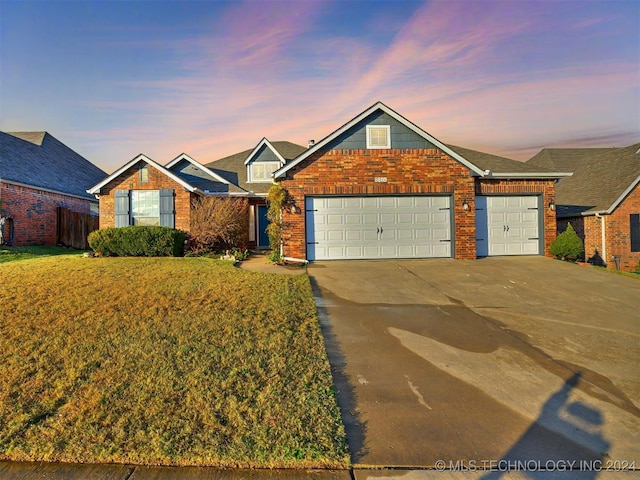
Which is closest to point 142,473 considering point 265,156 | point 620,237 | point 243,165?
point 620,237

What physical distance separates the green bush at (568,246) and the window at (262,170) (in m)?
13.6

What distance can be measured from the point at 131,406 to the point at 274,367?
1.41 metres

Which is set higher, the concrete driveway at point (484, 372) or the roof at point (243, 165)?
the roof at point (243, 165)

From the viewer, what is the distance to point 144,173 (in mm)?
13953

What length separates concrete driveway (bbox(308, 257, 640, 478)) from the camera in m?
2.68

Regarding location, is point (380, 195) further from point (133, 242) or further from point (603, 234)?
point (603, 234)

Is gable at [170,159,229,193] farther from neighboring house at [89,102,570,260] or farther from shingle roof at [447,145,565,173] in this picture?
shingle roof at [447,145,565,173]

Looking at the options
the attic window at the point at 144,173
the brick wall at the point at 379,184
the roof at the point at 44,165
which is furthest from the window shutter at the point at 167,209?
the roof at the point at 44,165

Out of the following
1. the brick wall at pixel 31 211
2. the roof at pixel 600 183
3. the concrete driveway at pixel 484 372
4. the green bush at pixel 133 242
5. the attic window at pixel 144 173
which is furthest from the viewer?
the brick wall at pixel 31 211

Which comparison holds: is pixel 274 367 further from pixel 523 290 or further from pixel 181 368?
pixel 523 290

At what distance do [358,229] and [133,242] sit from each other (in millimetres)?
8023

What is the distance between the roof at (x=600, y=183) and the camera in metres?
13.5

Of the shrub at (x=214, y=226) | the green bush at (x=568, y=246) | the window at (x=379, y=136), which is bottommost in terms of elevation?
the green bush at (x=568, y=246)

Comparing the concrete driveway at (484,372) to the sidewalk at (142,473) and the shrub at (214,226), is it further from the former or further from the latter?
the shrub at (214,226)
